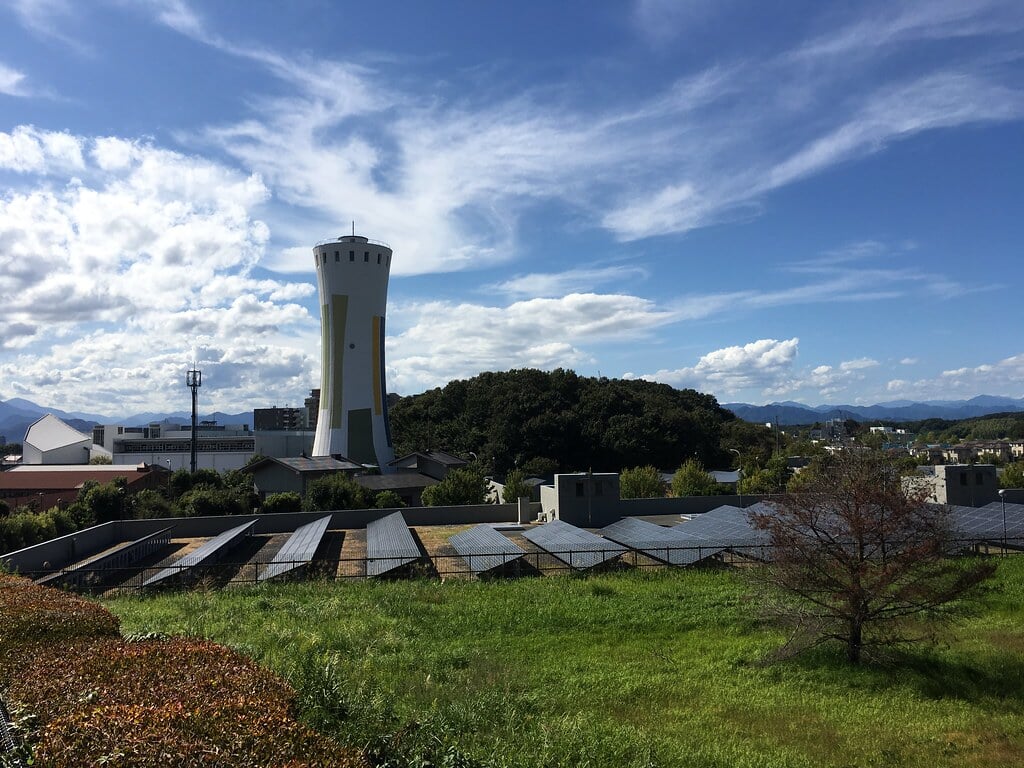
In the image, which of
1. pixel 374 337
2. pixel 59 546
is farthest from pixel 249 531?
pixel 374 337

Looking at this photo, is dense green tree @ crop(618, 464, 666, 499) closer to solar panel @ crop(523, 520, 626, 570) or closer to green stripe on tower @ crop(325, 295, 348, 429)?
solar panel @ crop(523, 520, 626, 570)

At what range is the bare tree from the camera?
12.0 metres

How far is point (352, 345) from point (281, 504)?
18497mm

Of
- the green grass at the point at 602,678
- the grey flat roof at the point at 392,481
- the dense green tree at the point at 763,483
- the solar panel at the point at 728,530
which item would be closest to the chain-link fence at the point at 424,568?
the solar panel at the point at 728,530

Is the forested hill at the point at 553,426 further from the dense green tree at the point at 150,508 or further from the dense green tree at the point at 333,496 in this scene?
the dense green tree at the point at 150,508

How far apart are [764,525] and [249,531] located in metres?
25.1

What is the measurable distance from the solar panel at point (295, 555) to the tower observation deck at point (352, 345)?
83.8 feet

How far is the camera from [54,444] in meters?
87.2

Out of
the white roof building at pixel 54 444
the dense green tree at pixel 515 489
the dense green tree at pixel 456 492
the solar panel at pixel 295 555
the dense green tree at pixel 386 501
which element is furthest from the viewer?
the white roof building at pixel 54 444

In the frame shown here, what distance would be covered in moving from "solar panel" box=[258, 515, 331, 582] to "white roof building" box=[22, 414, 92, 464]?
237 ft

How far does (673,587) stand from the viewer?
62.4 feet

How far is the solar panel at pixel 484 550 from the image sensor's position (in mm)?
20969

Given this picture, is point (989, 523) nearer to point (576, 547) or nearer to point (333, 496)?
point (576, 547)

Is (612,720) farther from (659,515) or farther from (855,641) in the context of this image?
(659,515)
